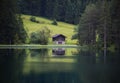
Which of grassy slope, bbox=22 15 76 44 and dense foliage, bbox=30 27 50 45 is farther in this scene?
grassy slope, bbox=22 15 76 44

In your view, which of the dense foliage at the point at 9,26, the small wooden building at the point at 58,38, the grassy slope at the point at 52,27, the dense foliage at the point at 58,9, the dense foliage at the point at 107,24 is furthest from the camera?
the dense foliage at the point at 58,9

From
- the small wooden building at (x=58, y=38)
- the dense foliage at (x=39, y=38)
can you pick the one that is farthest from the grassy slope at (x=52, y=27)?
the dense foliage at (x=39, y=38)

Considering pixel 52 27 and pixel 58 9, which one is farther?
pixel 58 9

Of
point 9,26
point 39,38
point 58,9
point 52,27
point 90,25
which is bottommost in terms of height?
point 39,38

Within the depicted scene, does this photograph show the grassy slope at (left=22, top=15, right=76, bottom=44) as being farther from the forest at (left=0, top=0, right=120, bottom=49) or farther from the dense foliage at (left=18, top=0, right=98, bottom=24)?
the forest at (left=0, top=0, right=120, bottom=49)

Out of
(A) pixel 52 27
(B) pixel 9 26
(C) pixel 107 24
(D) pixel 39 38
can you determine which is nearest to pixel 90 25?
(C) pixel 107 24

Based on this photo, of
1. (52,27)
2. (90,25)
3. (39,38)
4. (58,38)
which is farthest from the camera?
(52,27)

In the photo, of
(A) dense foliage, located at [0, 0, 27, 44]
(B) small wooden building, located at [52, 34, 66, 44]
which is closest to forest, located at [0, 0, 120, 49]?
(A) dense foliage, located at [0, 0, 27, 44]

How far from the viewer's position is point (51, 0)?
510 ft

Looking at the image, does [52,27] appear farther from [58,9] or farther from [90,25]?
[90,25]

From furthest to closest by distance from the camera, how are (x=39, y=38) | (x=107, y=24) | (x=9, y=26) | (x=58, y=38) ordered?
(x=58, y=38)
(x=39, y=38)
(x=9, y=26)
(x=107, y=24)

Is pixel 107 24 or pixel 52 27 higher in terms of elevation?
pixel 52 27

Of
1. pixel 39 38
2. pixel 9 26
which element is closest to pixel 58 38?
pixel 39 38

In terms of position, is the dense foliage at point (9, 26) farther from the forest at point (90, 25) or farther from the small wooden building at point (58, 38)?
the small wooden building at point (58, 38)
